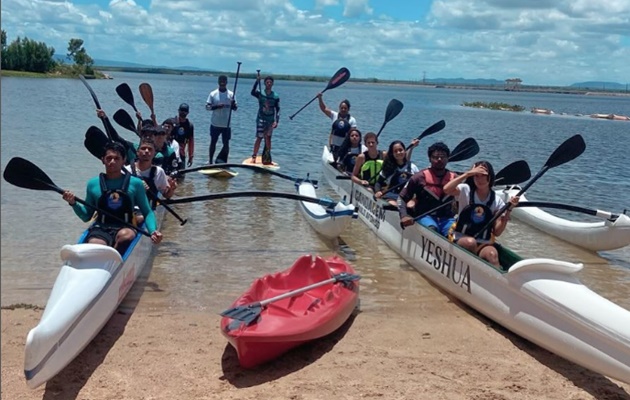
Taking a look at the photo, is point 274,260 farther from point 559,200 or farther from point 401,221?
point 559,200

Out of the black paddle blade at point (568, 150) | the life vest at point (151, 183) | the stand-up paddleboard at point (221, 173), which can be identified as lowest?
the stand-up paddleboard at point (221, 173)

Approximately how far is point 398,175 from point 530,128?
93.0 ft

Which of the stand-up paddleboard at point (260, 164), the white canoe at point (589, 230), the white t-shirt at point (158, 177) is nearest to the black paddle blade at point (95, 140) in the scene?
the white t-shirt at point (158, 177)

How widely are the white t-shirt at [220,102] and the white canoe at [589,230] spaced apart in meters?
6.57

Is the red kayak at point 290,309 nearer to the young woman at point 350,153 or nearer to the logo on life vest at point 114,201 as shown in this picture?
the logo on life vest at point 114,201

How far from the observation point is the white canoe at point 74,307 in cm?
371

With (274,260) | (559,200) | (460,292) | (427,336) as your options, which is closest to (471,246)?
(460,292)

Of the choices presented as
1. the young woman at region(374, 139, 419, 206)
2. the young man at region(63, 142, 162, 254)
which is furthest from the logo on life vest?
the young woman at region(374, 139, 419, 206)

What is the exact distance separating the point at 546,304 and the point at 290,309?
79.1 inches

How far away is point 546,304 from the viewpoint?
4617 mm

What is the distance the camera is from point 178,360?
4598 mm

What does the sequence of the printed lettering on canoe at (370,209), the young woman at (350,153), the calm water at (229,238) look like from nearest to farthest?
the calm water at (229,238), the printed lettering on canoe at (370,209), the young woman at (350,153)

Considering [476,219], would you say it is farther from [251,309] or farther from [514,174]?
[251,309]

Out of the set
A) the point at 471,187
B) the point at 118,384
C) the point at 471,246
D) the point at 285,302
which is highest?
the point at 471,187
